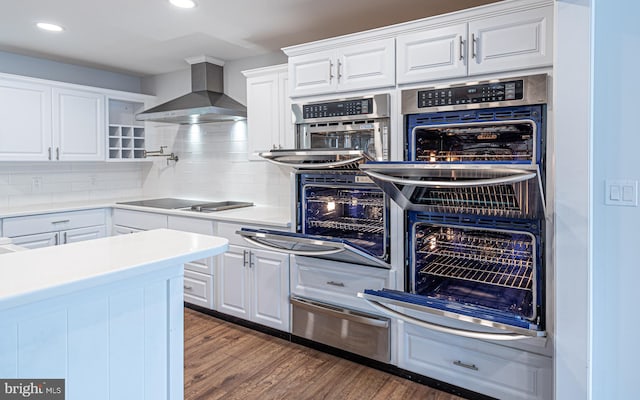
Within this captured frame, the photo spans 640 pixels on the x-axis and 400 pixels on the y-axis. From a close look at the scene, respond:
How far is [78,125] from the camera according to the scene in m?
4.02

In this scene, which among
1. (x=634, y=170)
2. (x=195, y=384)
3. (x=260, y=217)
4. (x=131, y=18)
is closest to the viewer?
(x=634, y=170)

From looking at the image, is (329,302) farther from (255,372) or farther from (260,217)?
(260,217)

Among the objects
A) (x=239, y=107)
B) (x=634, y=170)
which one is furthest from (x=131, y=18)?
(x=634, y=170)

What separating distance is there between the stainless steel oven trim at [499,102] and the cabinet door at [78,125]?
11.0 ft

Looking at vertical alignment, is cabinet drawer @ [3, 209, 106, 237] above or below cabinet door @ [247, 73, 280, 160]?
below

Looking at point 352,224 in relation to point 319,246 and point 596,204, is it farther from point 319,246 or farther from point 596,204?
point 596,204

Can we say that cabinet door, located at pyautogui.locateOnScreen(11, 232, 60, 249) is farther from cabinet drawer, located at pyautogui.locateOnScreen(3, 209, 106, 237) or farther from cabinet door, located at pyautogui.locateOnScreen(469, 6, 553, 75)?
cabinet door, located at pyautogui.locateOnScreen(469, 6, 553, 75)

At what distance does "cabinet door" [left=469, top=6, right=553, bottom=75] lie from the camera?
1894mm

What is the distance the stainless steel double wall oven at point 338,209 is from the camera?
2355mm

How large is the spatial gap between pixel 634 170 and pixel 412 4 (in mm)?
1661

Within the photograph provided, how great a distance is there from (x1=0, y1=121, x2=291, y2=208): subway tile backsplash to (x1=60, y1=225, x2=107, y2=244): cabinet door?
635mm

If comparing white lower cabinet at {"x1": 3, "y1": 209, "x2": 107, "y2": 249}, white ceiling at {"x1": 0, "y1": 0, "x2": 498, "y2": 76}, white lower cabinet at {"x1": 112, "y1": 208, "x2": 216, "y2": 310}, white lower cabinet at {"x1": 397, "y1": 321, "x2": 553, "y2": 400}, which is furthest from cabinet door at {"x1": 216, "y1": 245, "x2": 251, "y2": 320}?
white ceiling at {"x1": 0, "y1": 0, "x2": 498, "y2": 76}

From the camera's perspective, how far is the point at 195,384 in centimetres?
241

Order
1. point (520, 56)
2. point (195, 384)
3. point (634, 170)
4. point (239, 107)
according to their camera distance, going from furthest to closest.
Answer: point (239, 107), point (195, 384), point (520, 56), point (634, 170)
